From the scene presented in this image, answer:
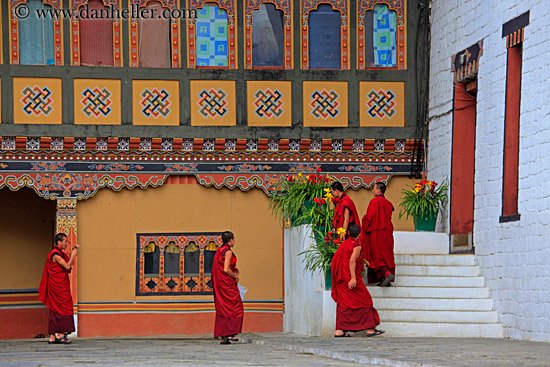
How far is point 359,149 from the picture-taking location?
1741 cm

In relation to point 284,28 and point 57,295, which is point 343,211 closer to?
point 57,295

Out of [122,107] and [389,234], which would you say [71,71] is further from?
[389,234]

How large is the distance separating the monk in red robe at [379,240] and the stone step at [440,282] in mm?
301

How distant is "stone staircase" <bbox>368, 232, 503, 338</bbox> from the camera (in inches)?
537

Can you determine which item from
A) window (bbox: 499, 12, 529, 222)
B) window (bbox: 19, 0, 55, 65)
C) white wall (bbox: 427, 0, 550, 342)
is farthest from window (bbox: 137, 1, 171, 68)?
window (bbox: 499, 12, 529, 222)

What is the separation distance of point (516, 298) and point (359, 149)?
4.76 m

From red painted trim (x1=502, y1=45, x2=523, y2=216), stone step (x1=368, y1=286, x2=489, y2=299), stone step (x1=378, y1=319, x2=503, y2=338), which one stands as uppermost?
red painted trim (x1=502, y1=45, x2=523, y2=216)

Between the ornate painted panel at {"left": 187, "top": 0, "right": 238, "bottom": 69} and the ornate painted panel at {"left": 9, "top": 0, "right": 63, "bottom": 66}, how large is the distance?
6.82 ft

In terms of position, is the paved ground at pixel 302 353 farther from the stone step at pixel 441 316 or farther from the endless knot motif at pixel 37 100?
the endless knot motif at pixel 37 100

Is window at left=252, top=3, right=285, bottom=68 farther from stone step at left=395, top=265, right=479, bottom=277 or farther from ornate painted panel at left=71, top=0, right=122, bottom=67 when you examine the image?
stone step at left=395, top=265, right=479, bottom=277

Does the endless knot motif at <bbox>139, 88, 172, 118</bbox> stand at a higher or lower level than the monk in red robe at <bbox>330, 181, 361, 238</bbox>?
higher

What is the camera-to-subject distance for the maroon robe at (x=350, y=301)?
13.1 meters

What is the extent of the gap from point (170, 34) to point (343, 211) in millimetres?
5035

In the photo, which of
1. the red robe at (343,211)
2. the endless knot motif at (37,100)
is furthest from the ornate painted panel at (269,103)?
the red robe at (343,211)
